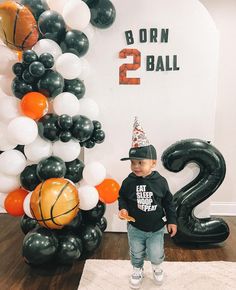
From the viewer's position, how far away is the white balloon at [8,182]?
2.41 meters

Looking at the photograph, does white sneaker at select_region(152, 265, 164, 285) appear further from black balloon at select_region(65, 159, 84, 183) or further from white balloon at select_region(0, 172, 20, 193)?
white balloon at select_region(0, 172, 20, 193)

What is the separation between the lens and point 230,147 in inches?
135

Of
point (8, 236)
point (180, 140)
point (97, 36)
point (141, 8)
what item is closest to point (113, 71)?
point (97, 36)

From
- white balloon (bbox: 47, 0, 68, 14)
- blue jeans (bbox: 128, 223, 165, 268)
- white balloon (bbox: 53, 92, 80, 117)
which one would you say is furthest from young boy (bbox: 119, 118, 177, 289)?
white balloon (bbox: 47, 0, 68, 14)

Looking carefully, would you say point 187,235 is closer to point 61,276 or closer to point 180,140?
point 180,140

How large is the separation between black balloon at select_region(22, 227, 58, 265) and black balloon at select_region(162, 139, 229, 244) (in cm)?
111

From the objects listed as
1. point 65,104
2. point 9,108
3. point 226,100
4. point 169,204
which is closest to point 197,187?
point 169,204

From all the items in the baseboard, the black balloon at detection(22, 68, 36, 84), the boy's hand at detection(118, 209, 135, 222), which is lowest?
the baseboard

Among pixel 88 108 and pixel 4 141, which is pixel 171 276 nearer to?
pixel 88 108

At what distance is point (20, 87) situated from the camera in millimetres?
2303

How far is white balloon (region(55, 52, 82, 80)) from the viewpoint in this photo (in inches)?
91.7

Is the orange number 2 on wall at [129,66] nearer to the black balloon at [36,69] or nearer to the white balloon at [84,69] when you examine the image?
the white balloon at [84,69]

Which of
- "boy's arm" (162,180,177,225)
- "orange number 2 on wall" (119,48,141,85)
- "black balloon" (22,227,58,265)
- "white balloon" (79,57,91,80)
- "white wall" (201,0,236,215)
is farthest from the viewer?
"white wall" (201,0,236,215)

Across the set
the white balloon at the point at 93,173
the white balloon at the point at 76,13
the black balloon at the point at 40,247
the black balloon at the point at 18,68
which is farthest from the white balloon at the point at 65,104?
the black balloon at the point at 40,247
